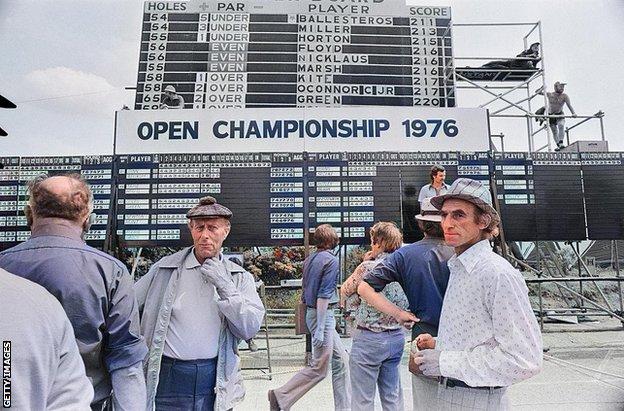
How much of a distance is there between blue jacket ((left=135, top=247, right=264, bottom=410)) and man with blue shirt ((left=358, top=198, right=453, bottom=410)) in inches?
25.0

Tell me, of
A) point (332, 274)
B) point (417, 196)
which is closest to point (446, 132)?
point (417, 196)

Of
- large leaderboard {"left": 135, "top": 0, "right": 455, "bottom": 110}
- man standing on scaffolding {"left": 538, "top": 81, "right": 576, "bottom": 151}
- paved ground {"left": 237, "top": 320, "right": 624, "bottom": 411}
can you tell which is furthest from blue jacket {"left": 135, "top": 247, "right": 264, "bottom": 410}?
man standing on scaffolding {"left": 538, "top": 81, "right": 576, "bottom": 151}

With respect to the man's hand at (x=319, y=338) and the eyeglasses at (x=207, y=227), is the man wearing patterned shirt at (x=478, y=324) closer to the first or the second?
the eyeglasses at (x=207, y=227)

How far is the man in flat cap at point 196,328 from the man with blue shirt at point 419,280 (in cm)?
64

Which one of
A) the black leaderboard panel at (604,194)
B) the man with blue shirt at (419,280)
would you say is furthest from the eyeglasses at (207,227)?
the black leaderboard panel at (604,194)

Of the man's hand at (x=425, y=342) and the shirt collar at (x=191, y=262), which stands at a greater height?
the shirt collar at (x=191, y=262)

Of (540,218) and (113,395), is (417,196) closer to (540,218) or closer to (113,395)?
(540,218)

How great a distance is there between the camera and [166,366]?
2086 mm

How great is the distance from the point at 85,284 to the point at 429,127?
16.6 feet

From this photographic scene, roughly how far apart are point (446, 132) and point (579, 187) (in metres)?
1.83

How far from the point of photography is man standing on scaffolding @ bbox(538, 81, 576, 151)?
6.88 metres

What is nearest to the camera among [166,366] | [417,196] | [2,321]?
[2,321]

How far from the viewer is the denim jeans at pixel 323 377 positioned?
353 cm

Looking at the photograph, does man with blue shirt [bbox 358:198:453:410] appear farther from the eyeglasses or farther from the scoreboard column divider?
the scoreboard column divider
